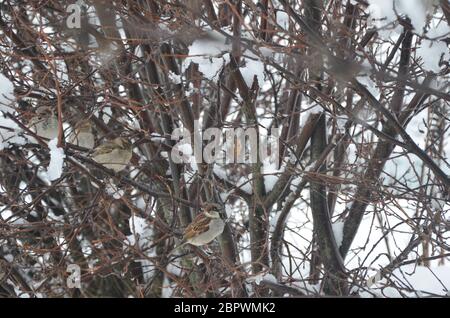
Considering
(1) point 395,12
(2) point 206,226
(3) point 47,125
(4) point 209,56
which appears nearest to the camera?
(1) point 395,12

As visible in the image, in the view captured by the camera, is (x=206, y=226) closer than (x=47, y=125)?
Yes

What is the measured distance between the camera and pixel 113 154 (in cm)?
404

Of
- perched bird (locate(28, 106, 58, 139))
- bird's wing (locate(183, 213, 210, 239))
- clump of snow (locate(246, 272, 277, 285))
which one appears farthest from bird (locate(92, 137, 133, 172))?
clump of snow (locate(246, 272, 277, 285))

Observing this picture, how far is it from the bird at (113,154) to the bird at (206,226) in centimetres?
58

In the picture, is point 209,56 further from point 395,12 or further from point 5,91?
point 5,91

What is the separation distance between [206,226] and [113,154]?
2.46 ft

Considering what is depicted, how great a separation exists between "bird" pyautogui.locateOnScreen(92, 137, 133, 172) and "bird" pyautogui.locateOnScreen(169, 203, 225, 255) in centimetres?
58

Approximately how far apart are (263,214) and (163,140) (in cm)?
101

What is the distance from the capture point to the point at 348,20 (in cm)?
405

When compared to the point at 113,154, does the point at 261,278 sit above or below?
below

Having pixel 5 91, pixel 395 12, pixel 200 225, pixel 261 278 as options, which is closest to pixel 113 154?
pixel 200 225
